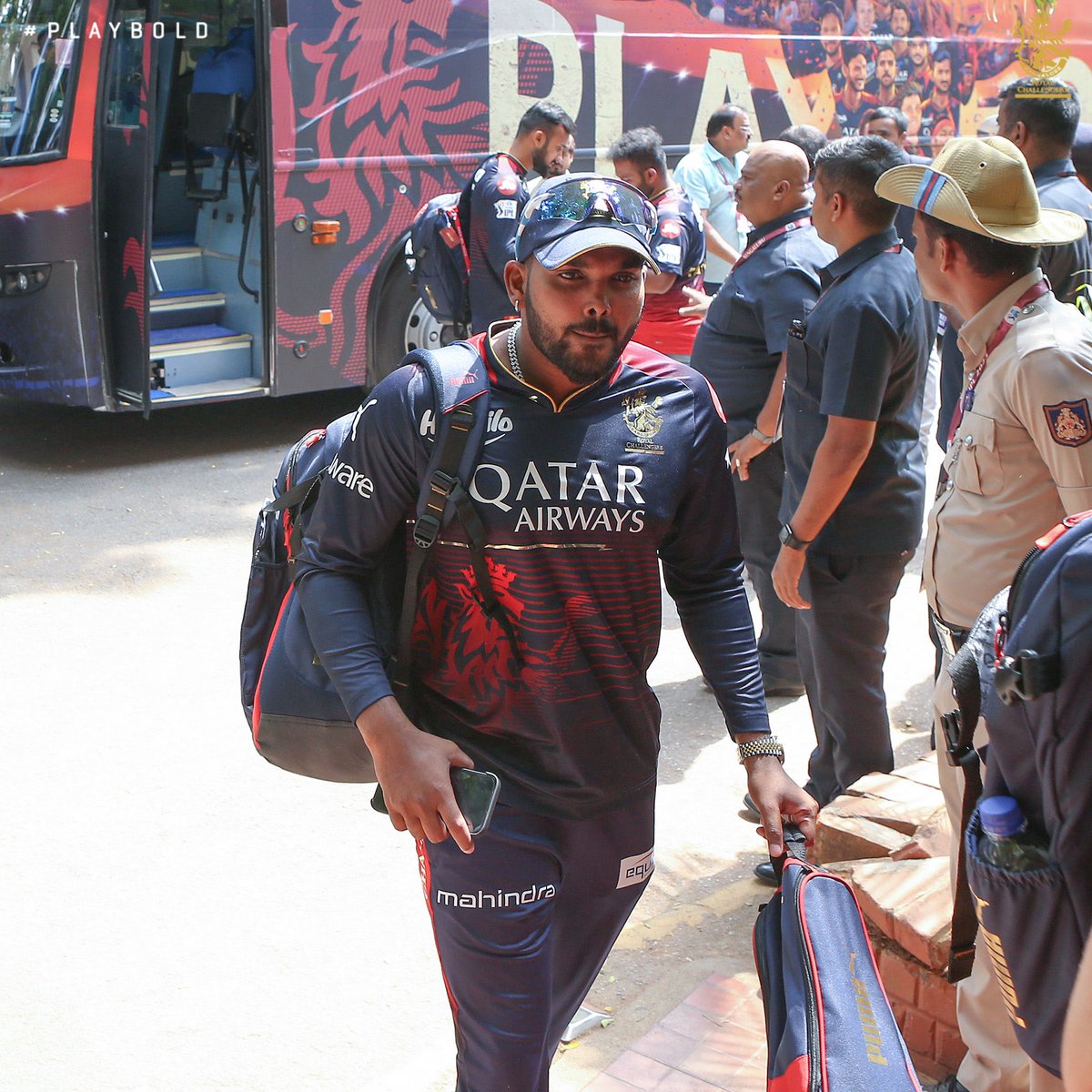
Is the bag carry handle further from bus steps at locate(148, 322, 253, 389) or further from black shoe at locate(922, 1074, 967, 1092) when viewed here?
bus steps at locate(148, 322, 253, 389)

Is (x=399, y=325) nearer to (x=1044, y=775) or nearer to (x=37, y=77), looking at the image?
(x=37, y=77)

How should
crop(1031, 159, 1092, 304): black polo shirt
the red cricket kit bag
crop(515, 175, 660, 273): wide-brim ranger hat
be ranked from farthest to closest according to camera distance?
crop(1031, 159, 1092, 304): black polo shirt, crop(515, 175, 660, 273): wide-brim ranger hat, the red cricket kit bag

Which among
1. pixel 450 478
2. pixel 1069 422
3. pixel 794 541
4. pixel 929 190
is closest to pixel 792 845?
pixel 450 478

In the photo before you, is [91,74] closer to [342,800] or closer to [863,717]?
[342,800]

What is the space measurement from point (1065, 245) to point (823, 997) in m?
3.62

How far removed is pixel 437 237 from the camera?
7.14m

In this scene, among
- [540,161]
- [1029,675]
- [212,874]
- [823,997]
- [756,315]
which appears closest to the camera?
[1029,675]

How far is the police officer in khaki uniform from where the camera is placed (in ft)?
9.27

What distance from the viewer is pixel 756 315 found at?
5008 mm

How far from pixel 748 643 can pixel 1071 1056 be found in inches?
49.3

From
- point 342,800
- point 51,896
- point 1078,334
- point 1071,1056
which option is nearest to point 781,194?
point 1078,334

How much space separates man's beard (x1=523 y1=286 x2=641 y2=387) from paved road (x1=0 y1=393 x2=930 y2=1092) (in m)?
1.77

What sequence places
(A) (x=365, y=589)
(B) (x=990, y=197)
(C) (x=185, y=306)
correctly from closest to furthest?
(A) (x=365, y=589) → (B) (x=990, y=197) → (C) (x=185, y=306)

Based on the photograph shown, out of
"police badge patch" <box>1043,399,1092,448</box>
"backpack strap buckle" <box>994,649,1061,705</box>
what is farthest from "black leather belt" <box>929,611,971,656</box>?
"backpack strap buckle" <box>994,649,1061,705</box>
